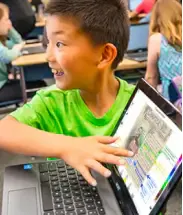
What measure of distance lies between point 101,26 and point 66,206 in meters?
0.41

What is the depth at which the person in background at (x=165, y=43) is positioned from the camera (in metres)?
2.02

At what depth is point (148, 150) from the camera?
626 millimetres

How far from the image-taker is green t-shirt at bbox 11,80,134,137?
35.0 inches

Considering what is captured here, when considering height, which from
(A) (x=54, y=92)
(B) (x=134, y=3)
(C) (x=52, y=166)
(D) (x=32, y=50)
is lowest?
(D) (x=32, y=50)

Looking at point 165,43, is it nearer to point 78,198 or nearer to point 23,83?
point 23,83

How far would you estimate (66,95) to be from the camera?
0.91m

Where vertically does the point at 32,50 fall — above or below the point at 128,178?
below

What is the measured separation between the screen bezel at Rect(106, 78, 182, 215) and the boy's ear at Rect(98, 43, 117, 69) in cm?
11

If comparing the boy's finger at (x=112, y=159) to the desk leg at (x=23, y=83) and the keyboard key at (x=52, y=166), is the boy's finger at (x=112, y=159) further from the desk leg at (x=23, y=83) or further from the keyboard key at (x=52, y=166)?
the desk leg at (x=23, y=83)

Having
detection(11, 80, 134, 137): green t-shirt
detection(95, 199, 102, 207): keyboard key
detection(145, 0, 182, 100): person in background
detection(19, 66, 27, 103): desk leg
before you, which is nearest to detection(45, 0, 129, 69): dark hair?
detection(11, 80, 134, 137): green t-shirt

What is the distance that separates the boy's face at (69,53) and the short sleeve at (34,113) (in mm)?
99

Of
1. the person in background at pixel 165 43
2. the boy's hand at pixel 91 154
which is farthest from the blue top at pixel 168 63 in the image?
the boy's hand at pixel 91 154

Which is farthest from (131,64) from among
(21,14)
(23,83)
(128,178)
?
(128,178)

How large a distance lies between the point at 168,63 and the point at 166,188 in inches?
63.7
